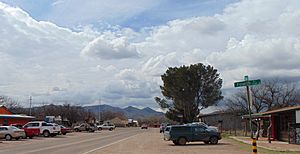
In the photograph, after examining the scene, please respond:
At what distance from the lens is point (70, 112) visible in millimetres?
115625

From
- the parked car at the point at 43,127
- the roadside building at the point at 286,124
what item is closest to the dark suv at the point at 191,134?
the roadside building at the point at 286,124

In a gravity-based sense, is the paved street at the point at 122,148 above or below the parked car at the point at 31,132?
below

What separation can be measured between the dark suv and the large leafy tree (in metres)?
36.9

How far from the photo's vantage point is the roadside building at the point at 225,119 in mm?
74444

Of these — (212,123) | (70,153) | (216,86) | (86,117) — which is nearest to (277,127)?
(70,153)

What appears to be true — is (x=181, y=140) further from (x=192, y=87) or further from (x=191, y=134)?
(x=192, y=87)

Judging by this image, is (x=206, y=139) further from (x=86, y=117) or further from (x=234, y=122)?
(x=86, y=117)

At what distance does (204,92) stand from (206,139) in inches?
1494

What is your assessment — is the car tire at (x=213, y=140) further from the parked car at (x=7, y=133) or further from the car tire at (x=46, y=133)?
the car tire at (x=46, y=133)

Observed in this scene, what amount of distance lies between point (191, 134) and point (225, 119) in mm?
45398

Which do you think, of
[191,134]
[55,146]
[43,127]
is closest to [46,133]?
[43,127]

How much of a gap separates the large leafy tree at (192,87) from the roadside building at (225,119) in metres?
4.62

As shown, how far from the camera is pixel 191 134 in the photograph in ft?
113

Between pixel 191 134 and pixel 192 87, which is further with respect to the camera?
pixel 192 87
